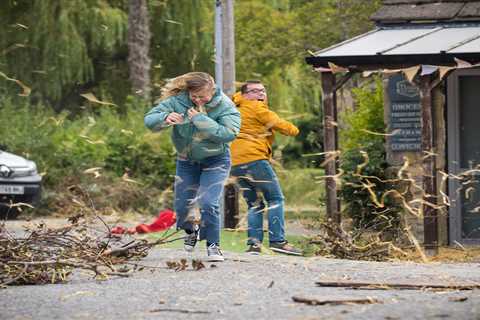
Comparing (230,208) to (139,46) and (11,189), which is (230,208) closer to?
(11,189)

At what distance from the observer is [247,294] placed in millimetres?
10609

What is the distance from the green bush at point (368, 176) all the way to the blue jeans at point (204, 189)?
13.8 feet

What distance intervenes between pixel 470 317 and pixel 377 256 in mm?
6094

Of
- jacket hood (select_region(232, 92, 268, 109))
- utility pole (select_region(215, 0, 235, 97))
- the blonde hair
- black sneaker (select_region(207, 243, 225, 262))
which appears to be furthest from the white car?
black sneaker (select_region(207, 243, 225, 262))

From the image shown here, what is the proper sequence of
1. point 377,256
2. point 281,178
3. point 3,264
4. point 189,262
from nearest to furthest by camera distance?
point 3,264
point 189,262
point 377,256
point 281,178

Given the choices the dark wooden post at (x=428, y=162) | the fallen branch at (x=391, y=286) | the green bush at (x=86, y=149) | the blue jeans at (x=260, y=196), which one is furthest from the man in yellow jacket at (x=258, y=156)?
the green bush at (x=86, y=149)

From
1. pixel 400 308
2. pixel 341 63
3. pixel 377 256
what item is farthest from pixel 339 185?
pixel 400 308

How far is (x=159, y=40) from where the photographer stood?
1328 inches

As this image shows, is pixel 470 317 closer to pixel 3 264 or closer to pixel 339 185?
pixel 3 264

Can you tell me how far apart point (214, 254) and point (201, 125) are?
1.17 meters

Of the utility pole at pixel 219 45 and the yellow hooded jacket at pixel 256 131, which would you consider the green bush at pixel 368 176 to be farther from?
the yellow hooded jacket at pixel 256 131

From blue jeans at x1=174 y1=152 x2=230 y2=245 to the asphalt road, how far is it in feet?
1.22

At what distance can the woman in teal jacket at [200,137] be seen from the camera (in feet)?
42.4

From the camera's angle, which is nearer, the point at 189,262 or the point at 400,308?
the point at 400,308
